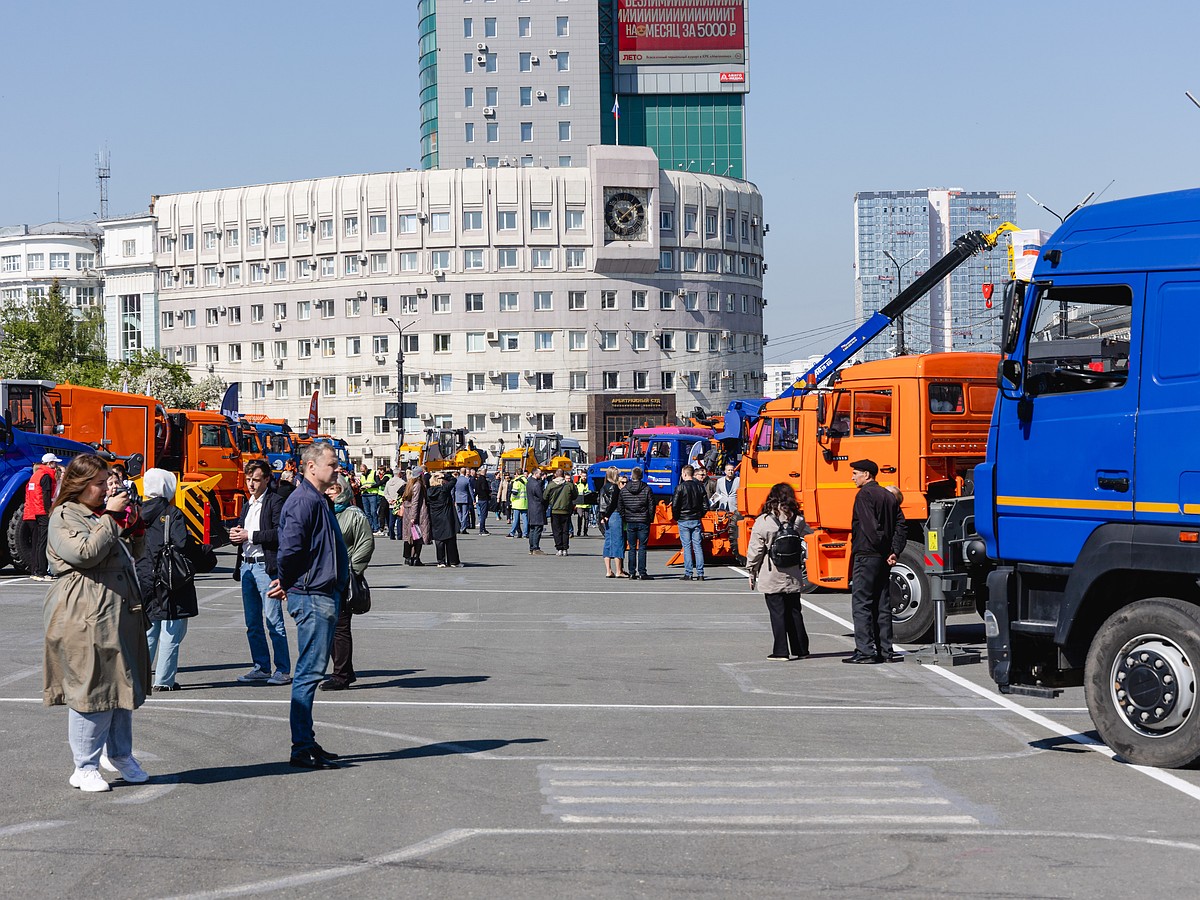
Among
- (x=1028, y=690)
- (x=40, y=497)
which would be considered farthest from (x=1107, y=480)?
(x=40, y=497)

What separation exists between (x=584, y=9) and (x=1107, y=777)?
4272 inches

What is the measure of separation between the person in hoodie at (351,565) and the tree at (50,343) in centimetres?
6074

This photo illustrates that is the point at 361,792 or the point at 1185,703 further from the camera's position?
the point at 1185,703

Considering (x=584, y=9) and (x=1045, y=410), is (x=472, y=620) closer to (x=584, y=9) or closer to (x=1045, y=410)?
(x=1045, y=410)

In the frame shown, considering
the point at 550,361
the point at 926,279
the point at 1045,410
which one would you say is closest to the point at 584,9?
the point at 550,361

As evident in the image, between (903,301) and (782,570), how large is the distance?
1529 centimetres

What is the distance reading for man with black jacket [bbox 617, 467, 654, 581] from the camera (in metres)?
26.4

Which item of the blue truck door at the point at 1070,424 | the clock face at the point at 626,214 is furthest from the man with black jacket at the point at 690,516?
the clock face at the point at 626,214

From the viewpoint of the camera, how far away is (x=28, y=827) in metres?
7.57

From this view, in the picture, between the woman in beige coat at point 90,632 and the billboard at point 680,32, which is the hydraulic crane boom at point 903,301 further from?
the billboard at point 680,32

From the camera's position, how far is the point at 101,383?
8144 cm

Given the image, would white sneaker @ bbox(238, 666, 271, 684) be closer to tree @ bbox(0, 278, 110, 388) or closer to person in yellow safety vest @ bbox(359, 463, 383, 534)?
person in yellow safety vest @ bbox(359, 463, 383, 534)

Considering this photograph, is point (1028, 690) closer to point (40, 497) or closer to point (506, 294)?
point (40, 497)

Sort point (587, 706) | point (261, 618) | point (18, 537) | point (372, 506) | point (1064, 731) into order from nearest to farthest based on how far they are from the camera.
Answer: point (1064, 731) < point (587, 706) < point (261, 618) < point (18, 537) < point (372, 506)
